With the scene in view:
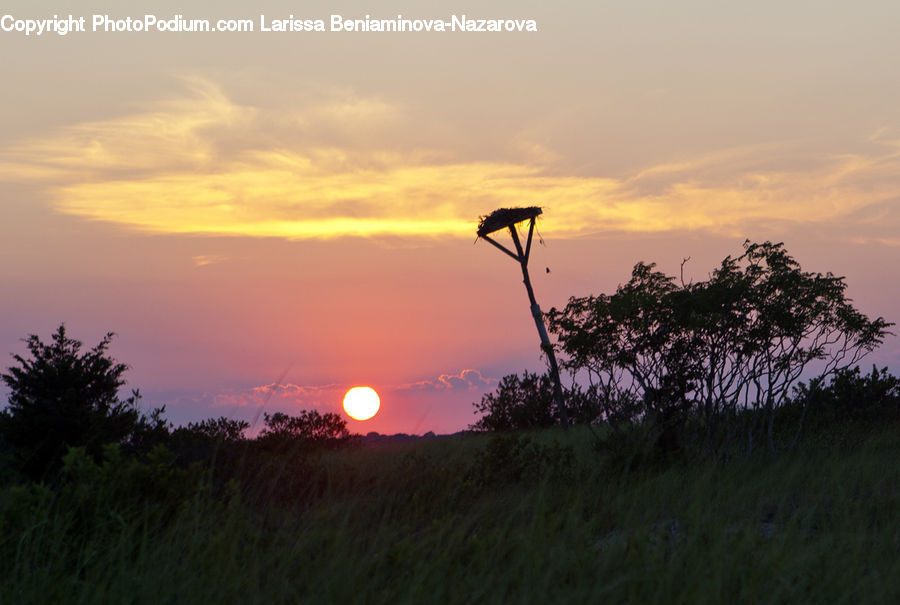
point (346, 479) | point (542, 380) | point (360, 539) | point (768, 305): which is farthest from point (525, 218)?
point (360, 539)

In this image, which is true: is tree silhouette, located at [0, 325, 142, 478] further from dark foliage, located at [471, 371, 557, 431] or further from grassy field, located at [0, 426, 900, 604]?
dark foliage, located at [471, 371, 557, 431]

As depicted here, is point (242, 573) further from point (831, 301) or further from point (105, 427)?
point (831, 301)

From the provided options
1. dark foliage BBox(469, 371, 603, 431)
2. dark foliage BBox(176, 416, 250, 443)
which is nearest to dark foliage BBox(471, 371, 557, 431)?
dark foliage BBox(469, 371, 603, 431)

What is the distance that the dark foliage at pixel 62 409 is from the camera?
43.5 feet

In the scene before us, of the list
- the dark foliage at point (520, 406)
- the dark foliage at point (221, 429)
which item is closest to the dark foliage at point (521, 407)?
the dark foliage at point (520, 406)

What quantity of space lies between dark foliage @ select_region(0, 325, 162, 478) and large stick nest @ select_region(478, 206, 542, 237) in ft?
45.4

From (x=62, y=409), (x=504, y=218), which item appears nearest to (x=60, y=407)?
(x=62, y=409)

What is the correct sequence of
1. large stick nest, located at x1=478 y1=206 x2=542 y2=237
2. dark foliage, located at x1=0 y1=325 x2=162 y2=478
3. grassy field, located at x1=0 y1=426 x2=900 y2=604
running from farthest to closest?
large stick nest, located at x1=478 y1=206 x2=542 y2=237 < dark foliage, located at x1=0 y1=325 x2=162 y2=478 < grassy field, located at x1=0 y1=426 x2=900 y2=604

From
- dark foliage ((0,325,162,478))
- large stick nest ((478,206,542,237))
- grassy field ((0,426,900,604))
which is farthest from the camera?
large stick nest ((478,206,542,237))

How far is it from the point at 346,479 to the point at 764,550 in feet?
23.4

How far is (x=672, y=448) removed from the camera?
14.5 m

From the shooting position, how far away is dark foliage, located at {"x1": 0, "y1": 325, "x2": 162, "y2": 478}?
13.2 m

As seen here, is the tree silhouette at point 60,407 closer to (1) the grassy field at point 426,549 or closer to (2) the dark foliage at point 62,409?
(2) the dark foliage at point 62,409

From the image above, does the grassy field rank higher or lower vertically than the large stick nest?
lower
